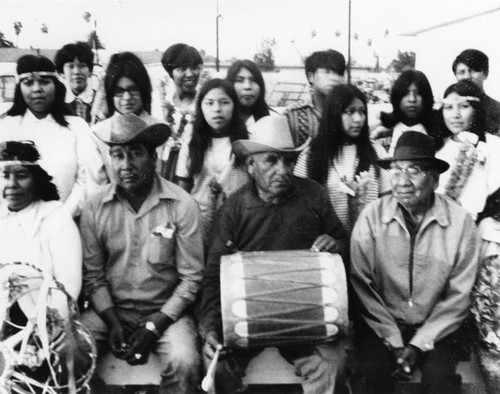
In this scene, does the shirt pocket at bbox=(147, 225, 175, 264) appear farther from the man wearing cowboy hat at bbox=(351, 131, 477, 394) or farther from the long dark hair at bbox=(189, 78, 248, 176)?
the man wearing cowboy hat at bbox=(351, 131, 477, 394)

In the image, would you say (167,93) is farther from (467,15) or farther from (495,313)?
(495,313)

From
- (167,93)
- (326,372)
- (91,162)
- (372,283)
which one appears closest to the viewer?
(326,372)

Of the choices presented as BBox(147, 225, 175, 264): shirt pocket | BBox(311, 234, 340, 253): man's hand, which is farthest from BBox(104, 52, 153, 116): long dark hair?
BBox(311, 234, 340, 253): man's hand

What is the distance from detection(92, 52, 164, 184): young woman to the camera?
424 cm

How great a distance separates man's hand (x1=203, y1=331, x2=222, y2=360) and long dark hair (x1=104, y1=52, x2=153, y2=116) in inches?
69.3

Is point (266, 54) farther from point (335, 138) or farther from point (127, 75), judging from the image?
point (127, 75)

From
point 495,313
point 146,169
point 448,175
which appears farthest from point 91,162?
point 495,313

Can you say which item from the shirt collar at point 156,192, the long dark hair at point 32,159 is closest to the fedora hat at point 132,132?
the shirt collar at point 156,192

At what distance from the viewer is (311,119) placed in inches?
171

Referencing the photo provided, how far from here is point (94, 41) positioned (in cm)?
445

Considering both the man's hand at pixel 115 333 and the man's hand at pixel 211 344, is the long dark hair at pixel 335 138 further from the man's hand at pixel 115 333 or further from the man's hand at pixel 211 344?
the man's hand at pixel 115 333

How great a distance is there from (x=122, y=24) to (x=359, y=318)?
102 inches

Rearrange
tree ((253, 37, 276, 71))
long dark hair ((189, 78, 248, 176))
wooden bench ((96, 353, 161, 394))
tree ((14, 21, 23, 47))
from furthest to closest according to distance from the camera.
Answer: tree ((253, 37, 276, 71)) < tree ((14, 21, 23, 47)) < long dark hair ((189, 78, 248, 176)) < wooden bench ((96, 353, 161, 394))

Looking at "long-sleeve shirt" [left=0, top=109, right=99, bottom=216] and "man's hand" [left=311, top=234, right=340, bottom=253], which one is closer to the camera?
"man's hand" [left=311, top=234, right=340, bottom=253]
